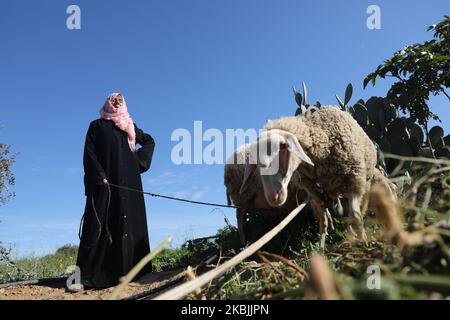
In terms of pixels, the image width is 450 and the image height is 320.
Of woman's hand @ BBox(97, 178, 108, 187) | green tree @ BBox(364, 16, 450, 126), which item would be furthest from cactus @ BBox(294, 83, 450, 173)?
woman's hand @ BBox(97, 178, 108, 187)

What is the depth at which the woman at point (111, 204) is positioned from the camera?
7082 millimetres

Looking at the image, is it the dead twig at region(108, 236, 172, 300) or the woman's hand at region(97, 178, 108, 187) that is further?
the woman's hand at region(97, 178, 108, 187)

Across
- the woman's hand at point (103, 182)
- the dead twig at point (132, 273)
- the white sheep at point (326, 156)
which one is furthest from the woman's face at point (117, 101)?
the dead twig at point (132, 273)

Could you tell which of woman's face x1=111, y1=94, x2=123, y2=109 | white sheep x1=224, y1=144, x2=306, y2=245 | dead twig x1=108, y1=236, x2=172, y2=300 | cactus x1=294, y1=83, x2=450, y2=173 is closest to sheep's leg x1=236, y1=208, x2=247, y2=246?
white sheep x1=224, y1=144, x2=306, y2=245

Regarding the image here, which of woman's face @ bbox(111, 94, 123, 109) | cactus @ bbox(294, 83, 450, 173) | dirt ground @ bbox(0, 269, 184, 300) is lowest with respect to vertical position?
dirt ground @ bbox(0, 269, 184, 300)

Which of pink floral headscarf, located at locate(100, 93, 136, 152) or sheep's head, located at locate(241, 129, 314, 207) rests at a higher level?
pink floral headscarf, located at locate(100, 93, 136, 152)

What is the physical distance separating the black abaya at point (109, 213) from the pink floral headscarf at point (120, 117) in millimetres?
96

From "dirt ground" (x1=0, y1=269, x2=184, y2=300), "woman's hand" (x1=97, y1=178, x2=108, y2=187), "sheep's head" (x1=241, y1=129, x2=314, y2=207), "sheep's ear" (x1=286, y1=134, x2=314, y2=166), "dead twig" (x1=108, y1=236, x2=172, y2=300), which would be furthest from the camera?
"woman's hand" (x1=97, y1=178, x2=108, y2=187)

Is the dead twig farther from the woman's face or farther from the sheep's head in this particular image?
the woman's face

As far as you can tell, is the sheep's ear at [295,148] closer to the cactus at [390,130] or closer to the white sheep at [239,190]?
the white sheep at [239,190]

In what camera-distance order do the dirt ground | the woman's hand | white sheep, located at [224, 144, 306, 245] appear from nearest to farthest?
1. the dirt ground
2. the woman's hand
3. white sheep, located at [224, 144, 306, 245]

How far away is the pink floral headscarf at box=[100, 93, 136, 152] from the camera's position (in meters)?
7.64
